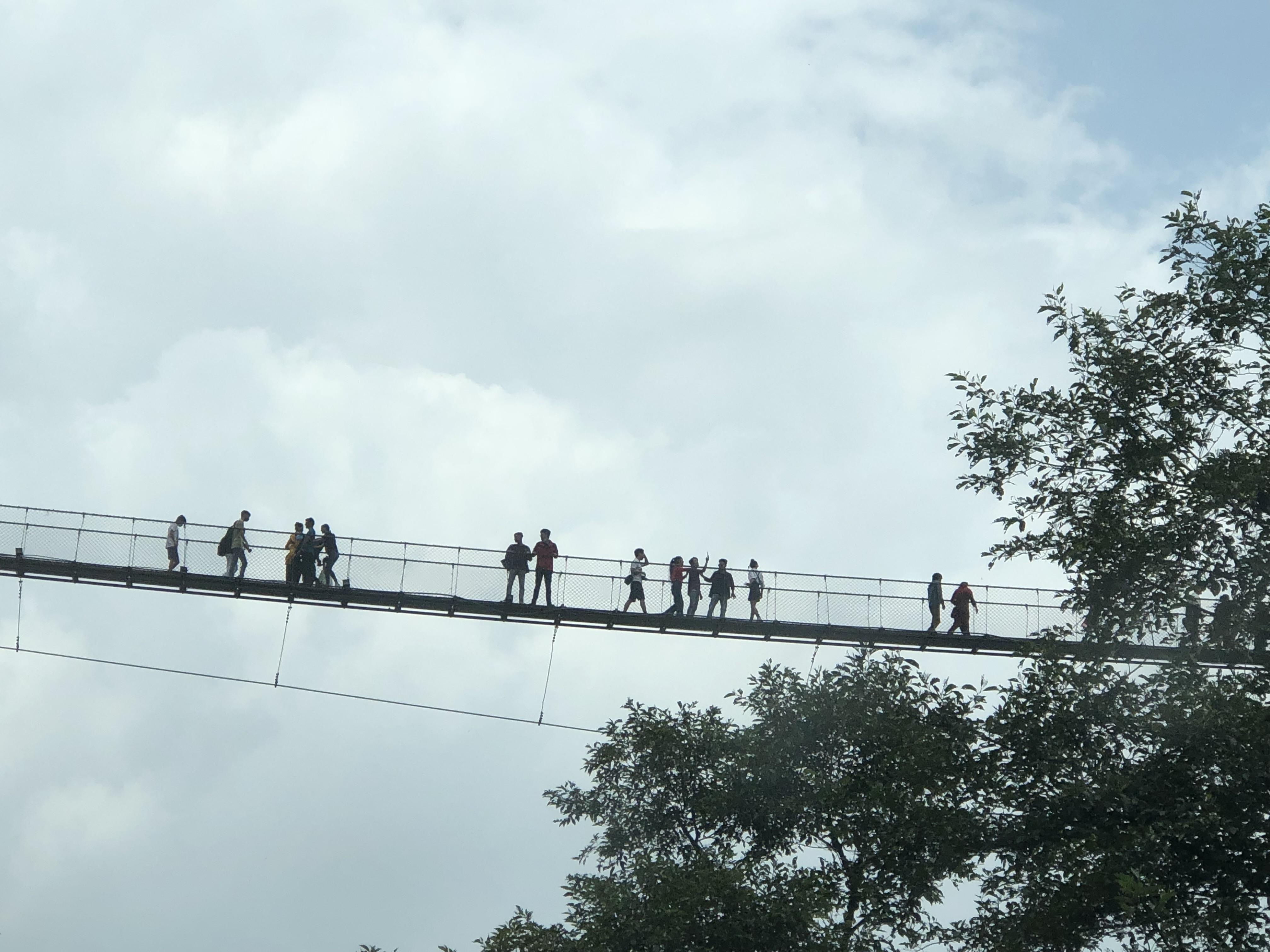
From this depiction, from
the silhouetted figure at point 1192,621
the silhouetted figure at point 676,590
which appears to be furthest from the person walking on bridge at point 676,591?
the silhouetted figure at point 1192,621

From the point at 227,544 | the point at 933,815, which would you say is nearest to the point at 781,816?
the point at 933,815

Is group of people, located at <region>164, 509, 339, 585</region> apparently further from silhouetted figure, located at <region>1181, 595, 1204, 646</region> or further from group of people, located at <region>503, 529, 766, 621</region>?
silhouetted figure, located at <region>1181, 595, 1204, 646</region>

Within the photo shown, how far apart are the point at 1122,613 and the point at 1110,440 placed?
2.17 metres

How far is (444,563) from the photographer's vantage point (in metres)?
30.0

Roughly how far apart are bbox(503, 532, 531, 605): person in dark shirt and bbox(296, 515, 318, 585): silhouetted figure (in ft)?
11.7

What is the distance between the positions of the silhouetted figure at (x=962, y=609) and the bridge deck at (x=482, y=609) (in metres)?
0.23

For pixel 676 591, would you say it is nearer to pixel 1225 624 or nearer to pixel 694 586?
pixel 694 586

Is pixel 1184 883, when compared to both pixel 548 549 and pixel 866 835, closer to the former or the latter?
pixel 866 835

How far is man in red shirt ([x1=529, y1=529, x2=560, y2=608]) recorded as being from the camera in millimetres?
30016

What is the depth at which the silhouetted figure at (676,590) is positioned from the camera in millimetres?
30438

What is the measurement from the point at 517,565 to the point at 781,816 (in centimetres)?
787

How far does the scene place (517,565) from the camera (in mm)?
30016

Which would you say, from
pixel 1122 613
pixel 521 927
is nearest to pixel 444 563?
pixel 521 927

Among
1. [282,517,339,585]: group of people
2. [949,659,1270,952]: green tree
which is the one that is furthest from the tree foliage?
[282,517,339,585]: group of people
